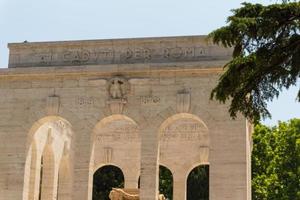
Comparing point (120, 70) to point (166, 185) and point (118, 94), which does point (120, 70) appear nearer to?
point (118, 94)

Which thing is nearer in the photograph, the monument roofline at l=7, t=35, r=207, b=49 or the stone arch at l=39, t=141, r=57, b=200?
the monument roofline at l=7, t=35, r=207, b=49

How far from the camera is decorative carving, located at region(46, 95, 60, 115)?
26.2 meters

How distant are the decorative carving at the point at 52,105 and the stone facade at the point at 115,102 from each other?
42mm

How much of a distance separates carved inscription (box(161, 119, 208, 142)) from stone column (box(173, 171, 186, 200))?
1.80 metres

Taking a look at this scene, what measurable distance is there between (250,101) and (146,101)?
10460mm

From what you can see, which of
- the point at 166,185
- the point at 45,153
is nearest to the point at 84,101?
the point at 45,153

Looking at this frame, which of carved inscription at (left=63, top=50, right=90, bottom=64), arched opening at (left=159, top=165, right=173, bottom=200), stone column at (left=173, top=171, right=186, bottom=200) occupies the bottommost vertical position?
stone column at (left=173, top=171, right=186, bottom=200)

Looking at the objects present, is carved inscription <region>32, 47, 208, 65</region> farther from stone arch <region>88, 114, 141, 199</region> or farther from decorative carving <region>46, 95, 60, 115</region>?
stone arch <region>88, 114, 141, 199</region>

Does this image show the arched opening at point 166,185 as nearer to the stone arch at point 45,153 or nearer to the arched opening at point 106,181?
the arched opening at point 106,181

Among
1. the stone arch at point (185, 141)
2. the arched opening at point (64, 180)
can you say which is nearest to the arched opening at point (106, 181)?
the arched opening at point (64, 180)

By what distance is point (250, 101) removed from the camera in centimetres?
1564

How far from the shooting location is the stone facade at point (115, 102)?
24922mm

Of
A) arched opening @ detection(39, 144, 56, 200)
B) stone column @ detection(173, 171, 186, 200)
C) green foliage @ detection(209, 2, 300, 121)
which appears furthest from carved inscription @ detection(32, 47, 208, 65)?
green foliage @ detection(209, 2, 300, 121)

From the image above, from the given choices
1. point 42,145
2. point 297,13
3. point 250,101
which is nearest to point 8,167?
point 42,145
